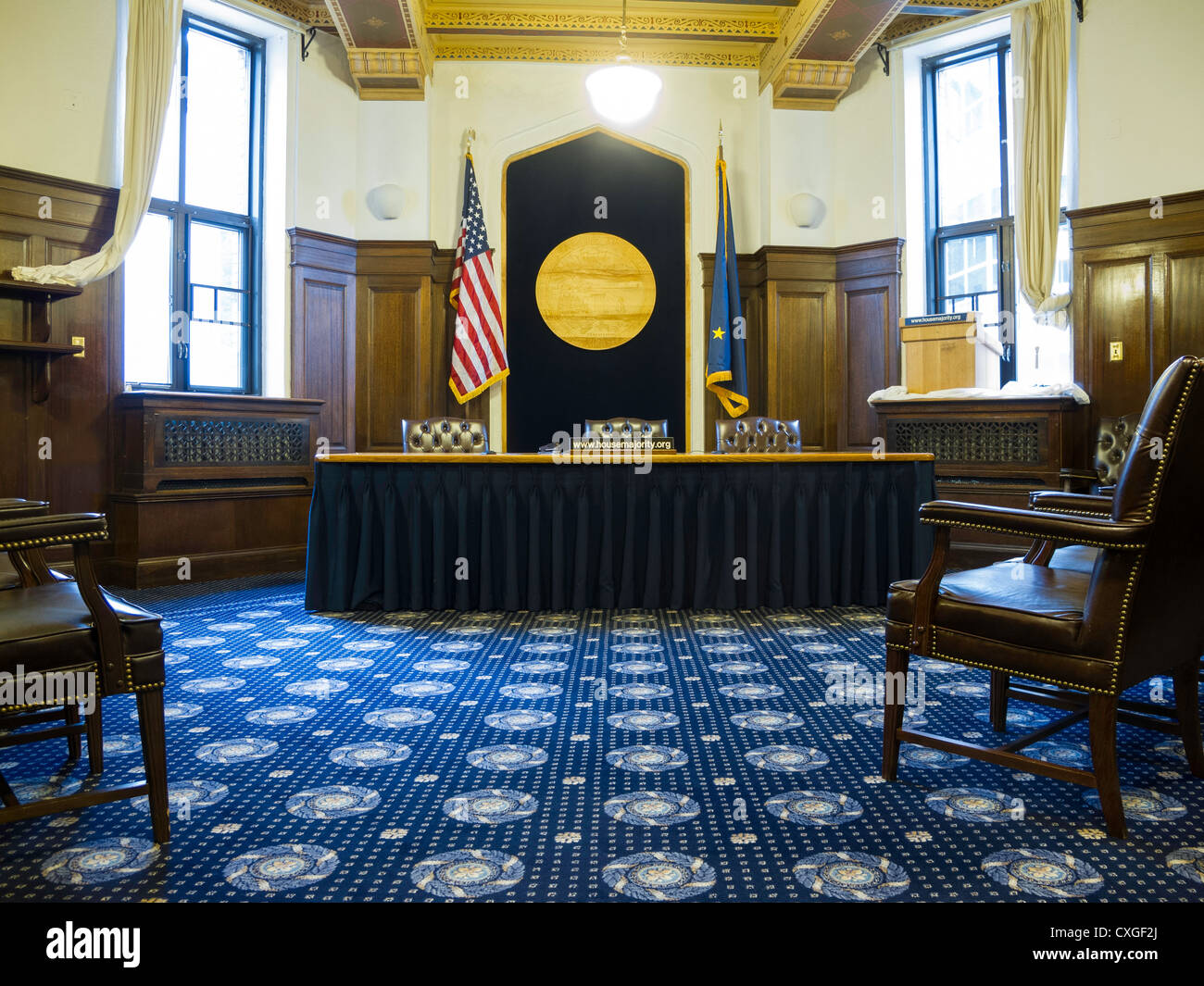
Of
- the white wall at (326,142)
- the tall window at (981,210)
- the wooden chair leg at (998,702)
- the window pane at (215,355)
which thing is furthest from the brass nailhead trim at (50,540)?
the tall window at (981,210)

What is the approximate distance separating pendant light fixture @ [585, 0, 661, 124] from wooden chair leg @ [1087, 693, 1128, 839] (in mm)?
4725

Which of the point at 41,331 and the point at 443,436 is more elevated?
the point at 41,331

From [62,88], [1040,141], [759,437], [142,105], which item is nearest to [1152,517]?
[759,437]

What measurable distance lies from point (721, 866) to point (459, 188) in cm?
672

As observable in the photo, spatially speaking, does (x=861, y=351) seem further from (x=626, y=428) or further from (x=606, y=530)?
(x=606, y=530)

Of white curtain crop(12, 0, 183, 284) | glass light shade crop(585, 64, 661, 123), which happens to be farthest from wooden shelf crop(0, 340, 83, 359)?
glass light shade crop(585, 64, 661, 123)

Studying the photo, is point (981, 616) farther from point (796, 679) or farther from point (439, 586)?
point (439, 586)

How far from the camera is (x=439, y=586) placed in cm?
443

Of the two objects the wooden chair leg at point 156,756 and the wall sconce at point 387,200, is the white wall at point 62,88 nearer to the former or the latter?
the wall sconce at point 387,200

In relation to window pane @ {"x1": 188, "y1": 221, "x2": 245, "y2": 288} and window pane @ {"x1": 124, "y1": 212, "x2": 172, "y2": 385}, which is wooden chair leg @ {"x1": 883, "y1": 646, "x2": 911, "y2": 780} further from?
window pane @ {"x1": 188, "y1": 221, "x2": 245, "y2": 288}

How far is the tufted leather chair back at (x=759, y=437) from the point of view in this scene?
509 centimetres

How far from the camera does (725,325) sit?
284 inches

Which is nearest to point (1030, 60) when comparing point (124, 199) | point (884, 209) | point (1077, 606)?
point (884, 209)

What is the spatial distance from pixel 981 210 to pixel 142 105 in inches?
253
